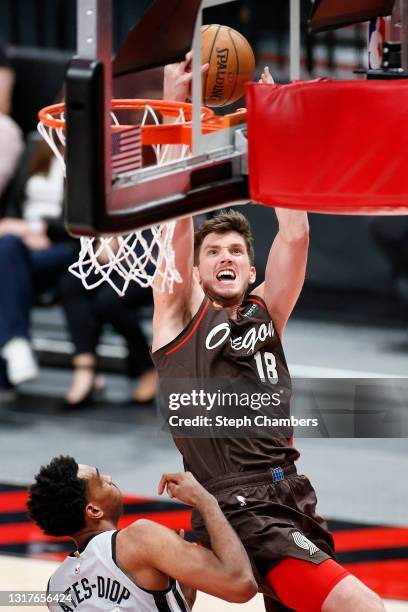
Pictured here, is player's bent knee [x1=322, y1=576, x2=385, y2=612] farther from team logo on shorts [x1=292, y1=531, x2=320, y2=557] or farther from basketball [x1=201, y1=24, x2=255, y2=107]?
basketball [x1=201, y1=24, x2=255, y2=107]

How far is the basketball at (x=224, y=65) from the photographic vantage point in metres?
4.11

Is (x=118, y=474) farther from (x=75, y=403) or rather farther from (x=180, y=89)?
(x=180, y=89)

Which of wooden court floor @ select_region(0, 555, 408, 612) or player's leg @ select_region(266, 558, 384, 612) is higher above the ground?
player's leg @ select_region(266, 558, 384, 612)

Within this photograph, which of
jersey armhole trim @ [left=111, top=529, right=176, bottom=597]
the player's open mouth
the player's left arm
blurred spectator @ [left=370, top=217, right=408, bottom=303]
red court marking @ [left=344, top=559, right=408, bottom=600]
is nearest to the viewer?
jersey armhole trim @ [left=111, top=529, right=176, bottom=597]

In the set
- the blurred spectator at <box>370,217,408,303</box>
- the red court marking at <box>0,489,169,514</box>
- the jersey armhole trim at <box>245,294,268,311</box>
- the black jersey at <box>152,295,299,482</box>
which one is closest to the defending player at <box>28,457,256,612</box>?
the black jersey at <box>152,295,299,482</box>

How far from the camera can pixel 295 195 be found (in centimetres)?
354

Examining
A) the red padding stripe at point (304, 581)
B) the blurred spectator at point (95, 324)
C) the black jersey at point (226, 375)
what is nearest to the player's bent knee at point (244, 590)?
the red padding stripe at point (304, 581)

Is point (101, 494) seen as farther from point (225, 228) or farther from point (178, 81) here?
point (178, 81)

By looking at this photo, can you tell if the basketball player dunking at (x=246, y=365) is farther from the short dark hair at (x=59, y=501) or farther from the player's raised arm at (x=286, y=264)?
the short dark hair at (x=59, y=501)

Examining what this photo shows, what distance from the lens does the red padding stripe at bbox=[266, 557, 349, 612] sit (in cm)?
403

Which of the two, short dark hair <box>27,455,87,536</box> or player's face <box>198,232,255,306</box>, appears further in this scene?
player's face <box>198,232,255,306</box>

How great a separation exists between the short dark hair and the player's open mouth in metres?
0.82

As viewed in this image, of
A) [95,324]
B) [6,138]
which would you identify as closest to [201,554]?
[95,324]

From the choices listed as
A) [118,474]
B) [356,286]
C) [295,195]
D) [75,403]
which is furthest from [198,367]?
[356,286]
